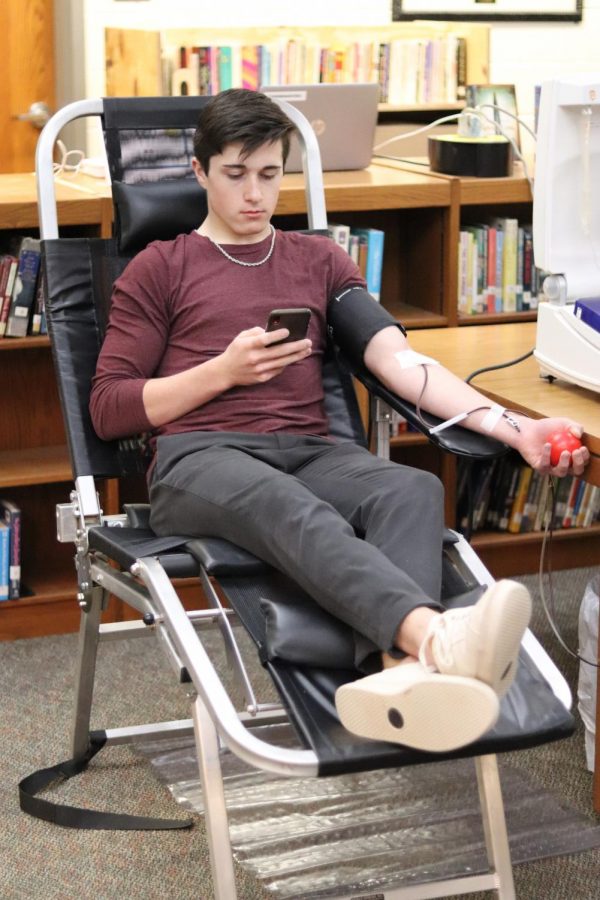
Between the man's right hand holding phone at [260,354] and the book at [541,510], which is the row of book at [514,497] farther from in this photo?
the man's right hand holding phone at [260,354]

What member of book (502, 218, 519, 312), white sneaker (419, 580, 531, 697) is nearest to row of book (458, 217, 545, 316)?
book (502, 218, 519, 312)

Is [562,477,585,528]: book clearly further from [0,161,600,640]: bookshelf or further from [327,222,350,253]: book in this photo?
[327,222,350,253]: book

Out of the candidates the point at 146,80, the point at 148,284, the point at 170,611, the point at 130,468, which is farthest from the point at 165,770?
the point at 146,80

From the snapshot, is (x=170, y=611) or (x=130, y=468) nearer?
(x=170, y=611)

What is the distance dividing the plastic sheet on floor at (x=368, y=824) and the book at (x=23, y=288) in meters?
0.95

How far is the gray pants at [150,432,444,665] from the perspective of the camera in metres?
1.48

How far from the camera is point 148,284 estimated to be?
1977 millimetres

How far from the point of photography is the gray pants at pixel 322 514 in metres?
1.48

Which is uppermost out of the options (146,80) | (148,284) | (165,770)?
(146,80)

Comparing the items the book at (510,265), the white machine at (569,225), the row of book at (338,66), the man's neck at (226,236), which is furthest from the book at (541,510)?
the row of book at (338,66)

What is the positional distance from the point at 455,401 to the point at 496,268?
118 centimetres

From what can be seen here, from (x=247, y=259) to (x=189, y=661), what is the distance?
77 centimetres

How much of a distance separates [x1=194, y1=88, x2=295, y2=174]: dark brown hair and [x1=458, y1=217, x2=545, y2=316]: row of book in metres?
1.07

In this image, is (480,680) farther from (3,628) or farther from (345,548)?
(3,628)
